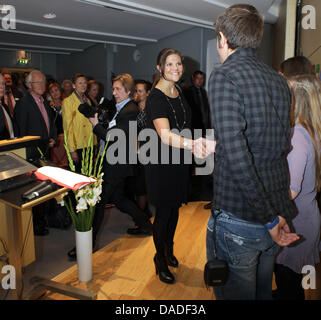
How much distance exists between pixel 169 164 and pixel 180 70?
0.59 meters

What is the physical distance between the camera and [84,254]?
2223 mm

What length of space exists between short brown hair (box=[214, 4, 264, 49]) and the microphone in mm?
1041

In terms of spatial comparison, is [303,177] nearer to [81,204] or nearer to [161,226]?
[161,226]

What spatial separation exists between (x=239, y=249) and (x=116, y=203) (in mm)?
1919

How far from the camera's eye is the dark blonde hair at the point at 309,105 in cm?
155

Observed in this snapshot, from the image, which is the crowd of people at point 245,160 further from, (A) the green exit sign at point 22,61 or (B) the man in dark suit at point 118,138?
(A) the green exit sign at point 22,61

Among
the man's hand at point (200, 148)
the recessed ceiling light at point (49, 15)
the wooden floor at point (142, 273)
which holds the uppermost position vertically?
the recessed ceiling light at point (49, 15)

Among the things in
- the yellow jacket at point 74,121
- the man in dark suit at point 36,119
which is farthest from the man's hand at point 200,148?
the yellow jacket at point 74,121

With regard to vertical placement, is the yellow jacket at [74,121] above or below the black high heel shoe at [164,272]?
above

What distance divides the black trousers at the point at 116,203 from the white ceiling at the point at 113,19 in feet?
7.41

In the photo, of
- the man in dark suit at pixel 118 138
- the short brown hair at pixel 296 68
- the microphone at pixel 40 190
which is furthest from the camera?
the man in dark suit at pixel 118 138

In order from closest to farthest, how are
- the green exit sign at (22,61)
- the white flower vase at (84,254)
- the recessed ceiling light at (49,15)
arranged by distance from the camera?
the white flower vase at (84,254), the recessed ceiling light at (49,15), the green exit sign at (22,61)

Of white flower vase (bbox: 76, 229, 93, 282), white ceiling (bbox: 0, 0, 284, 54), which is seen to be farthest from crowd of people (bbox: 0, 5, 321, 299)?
white ceiling (bbox: 0, 0, 284, 54)

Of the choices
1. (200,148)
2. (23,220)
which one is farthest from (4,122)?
(200,148)
